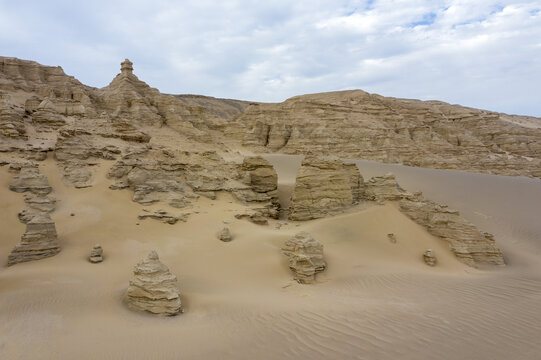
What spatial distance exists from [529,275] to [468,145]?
33.0 m

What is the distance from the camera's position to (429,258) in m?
8.24

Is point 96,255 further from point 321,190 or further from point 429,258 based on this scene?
point 429,258

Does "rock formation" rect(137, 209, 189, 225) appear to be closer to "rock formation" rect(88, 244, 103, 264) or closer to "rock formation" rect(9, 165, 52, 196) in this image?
"rock formation" rect(88, 244, 103, 264)

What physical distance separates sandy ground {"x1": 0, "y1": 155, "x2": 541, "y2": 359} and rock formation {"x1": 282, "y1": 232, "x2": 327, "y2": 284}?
0.79ft

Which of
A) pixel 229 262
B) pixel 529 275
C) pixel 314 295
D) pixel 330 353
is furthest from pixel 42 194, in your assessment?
pixel 529 275

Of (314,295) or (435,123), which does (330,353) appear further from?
(435,123)

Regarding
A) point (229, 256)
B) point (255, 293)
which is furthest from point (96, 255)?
point (255, 293)

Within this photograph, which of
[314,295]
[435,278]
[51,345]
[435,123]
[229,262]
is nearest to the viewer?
[51,345]

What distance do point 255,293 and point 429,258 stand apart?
5.23 meters

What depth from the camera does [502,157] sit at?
3170 cm

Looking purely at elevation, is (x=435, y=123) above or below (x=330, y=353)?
above

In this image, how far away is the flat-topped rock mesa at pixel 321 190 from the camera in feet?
36.1

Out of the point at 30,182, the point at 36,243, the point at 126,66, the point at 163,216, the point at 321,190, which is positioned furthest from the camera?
the point at 126,66

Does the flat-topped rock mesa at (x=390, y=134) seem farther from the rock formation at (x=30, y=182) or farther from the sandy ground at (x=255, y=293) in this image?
the rock formation at (x=30, y=182)
